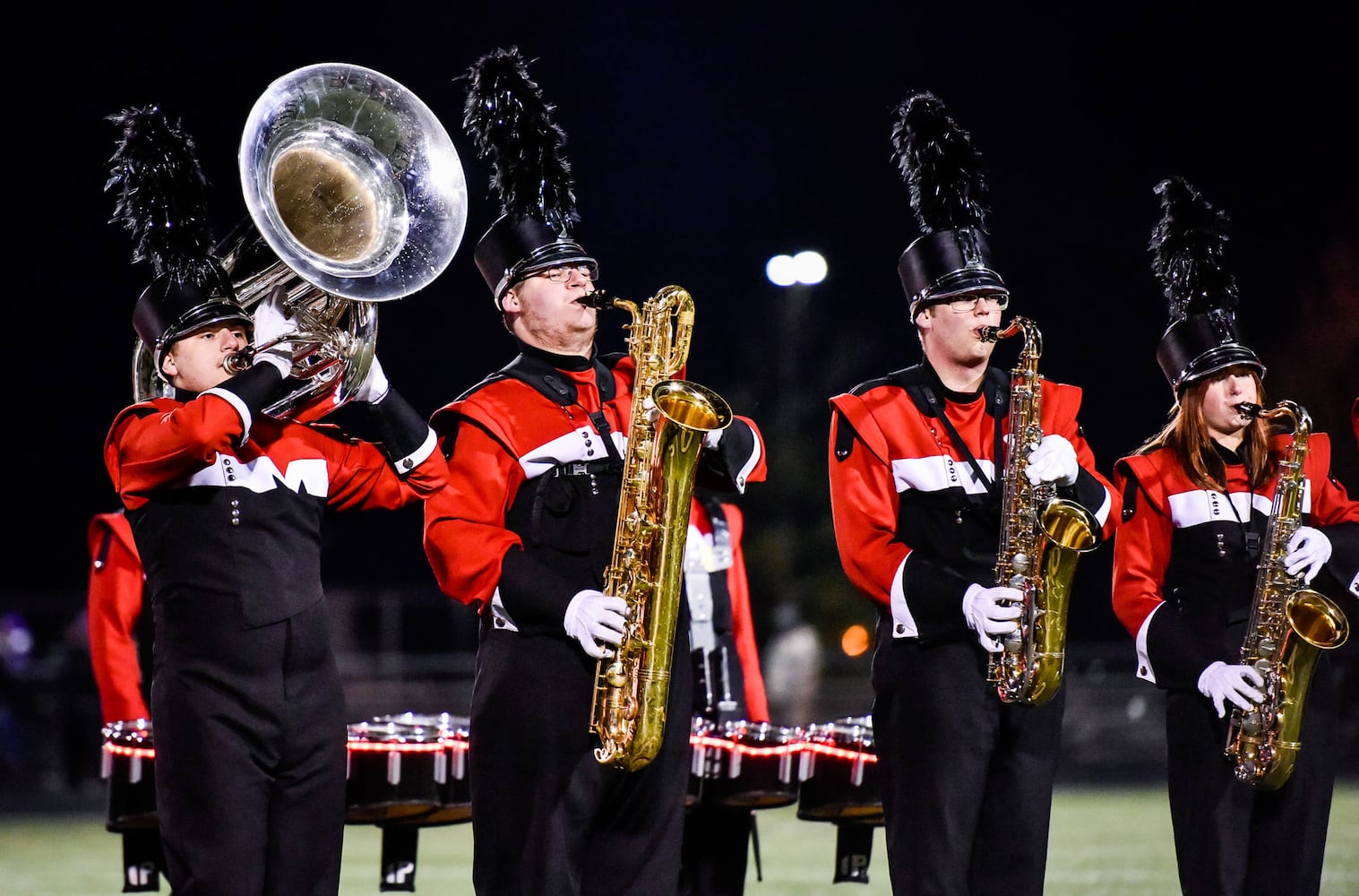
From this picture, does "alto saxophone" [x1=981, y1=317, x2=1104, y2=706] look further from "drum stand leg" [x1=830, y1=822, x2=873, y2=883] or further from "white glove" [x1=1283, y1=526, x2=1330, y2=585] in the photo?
"drum stand leg" [x1=830, y1=822, x2=873, y2=883]

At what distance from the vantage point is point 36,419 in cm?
1878

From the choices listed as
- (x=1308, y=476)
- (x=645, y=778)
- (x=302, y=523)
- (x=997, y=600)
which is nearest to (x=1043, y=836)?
(x=997, y=600)

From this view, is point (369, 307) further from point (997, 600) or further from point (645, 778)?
point (997, 600)

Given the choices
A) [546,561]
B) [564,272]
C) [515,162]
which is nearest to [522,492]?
[546,561]

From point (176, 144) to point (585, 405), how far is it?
5.76 ft

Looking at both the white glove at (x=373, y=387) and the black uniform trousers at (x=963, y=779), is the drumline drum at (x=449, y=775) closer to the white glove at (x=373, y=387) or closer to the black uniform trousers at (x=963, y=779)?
the white glove at (x=373, y=387)

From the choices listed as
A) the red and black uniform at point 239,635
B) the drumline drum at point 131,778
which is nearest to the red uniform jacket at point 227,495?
the red and black uniform at point 239,635

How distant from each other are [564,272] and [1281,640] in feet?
8.73

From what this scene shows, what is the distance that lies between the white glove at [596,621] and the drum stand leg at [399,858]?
7.79ft

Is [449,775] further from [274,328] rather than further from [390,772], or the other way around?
[274,328]

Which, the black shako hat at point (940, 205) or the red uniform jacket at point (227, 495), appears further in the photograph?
the black shako hat at point (940, 205)

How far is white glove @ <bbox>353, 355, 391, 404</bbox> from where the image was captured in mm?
4660

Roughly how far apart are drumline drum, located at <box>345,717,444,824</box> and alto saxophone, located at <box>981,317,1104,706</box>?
7.10 feet

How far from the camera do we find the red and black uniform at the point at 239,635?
14.2 ft
